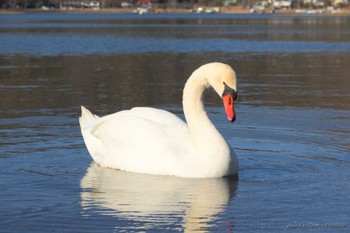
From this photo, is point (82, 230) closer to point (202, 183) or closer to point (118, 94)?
point (202, 183)

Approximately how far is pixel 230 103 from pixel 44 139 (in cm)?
409

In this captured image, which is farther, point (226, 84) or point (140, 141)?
point (140, 141)

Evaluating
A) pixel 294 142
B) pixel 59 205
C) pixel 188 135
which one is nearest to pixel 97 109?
pixel 294 142

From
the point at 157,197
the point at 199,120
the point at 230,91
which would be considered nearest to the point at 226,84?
the point at 230,91

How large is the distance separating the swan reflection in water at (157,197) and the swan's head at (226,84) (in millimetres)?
930

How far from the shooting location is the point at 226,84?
10.7 meters

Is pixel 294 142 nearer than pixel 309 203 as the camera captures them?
No

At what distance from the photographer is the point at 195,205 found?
9812mm

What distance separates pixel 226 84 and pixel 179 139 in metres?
0.94

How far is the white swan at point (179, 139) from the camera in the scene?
35.6 ft

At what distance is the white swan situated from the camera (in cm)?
1084

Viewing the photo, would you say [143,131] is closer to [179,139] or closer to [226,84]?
[179,139]

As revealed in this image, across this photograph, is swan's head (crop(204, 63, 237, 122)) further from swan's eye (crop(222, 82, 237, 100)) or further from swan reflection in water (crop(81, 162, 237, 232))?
swan reflection in water (crop(81, 162, 237, 232))

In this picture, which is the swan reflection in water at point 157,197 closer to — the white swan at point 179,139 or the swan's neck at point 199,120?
the white swan at point 179,139
